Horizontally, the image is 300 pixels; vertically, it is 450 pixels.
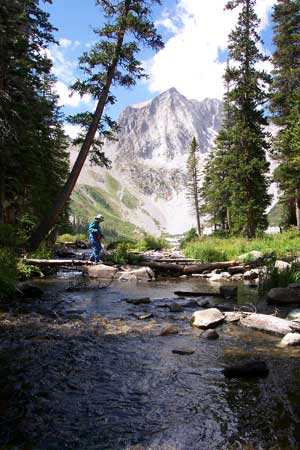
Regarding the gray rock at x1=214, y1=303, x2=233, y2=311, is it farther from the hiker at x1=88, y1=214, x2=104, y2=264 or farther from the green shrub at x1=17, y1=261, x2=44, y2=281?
the hiker at x1=88, y1=214, x2=104, y2=264

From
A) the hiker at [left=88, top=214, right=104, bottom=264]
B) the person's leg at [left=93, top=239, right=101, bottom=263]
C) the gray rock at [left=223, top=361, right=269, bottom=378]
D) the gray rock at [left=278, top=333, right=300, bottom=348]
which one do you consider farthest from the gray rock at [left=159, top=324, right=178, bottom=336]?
the person's leg at [left=93, top=239, right=101, bottom=263]

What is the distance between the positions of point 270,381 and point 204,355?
4.36 feet

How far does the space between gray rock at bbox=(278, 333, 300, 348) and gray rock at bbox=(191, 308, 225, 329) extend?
5.31 feet

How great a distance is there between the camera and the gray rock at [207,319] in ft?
26.1

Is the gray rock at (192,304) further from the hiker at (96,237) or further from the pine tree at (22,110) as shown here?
the pine tree at (22,110)

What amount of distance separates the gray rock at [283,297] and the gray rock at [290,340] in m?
3.36

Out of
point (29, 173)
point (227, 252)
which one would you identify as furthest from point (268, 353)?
point (29, 173)

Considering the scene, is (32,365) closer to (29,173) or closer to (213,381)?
(213,381)

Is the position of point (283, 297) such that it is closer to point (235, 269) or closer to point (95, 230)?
point (235, 269)

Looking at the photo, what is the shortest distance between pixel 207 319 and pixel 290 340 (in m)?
1.91

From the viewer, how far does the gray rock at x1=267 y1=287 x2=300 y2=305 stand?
10.1 meters

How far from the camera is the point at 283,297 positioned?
10125 millimetres

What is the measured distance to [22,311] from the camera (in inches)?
344

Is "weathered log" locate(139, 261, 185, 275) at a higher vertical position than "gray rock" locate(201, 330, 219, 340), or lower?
higher
